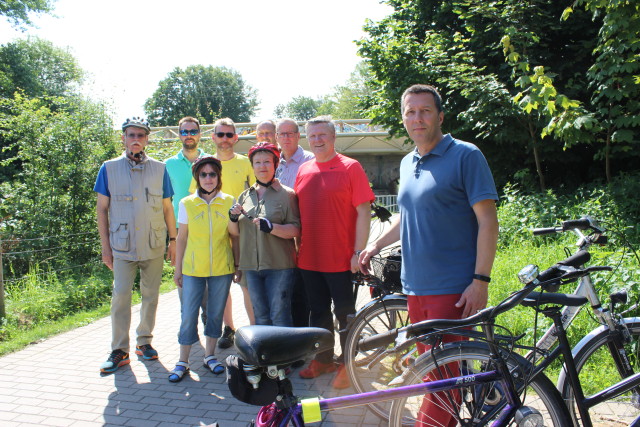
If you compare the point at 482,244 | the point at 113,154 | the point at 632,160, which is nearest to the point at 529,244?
the point at 632,160

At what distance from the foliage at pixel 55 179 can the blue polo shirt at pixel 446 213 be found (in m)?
7.58

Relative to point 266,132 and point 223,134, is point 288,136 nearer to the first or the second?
point 266,132

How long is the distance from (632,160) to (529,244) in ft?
9.08

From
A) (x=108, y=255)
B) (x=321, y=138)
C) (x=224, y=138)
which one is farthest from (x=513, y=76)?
(x=108, y=255)

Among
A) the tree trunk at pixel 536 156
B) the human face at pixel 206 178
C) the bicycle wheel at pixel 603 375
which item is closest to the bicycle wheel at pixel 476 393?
the bicycle wheel at pixel 603 375

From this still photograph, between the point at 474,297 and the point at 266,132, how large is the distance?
3351 millimetres

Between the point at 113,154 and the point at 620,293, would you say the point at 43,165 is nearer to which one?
the point at 113,154

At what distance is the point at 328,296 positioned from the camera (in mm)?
4297

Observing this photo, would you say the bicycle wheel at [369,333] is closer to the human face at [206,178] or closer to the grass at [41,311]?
the human face at [206,178]

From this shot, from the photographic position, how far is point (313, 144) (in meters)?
4.08

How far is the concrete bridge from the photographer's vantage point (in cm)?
3139

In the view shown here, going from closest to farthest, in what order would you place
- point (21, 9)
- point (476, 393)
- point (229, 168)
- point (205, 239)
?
point (476, 393) → point (205, 239) → point (229, 168) → point (21, 9)

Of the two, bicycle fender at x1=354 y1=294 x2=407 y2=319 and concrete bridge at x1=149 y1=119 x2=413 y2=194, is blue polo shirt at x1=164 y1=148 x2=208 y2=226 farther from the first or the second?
concrete bridge at x1=149 y1=119 x2=413 y2=194

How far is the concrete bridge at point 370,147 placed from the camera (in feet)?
103
